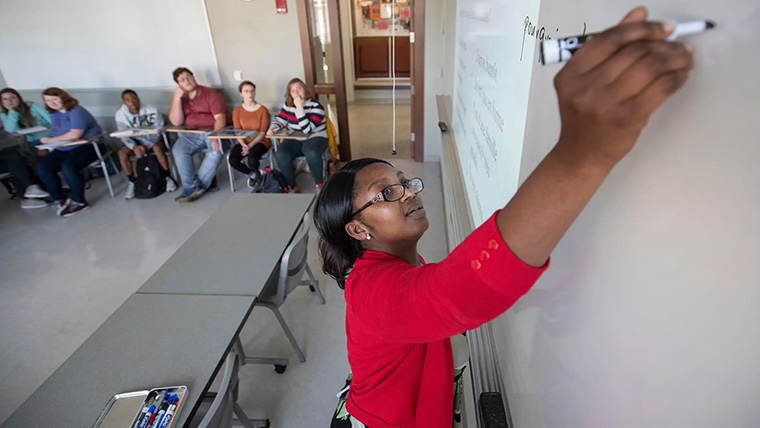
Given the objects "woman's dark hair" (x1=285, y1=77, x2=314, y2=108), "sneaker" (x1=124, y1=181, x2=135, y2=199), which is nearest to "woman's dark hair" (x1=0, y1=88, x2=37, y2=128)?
"sneaker" (x1=124, y1=181, x2=135, y2=199)

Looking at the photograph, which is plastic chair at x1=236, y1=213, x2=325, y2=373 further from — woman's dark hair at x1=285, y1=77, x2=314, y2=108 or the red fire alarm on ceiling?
the red fire alarm on ceiling

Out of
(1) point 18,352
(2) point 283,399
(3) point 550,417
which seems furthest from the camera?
(1) point 18,352

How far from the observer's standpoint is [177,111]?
4.59 metres

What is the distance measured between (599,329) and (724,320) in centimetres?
21

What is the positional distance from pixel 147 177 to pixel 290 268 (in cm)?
331

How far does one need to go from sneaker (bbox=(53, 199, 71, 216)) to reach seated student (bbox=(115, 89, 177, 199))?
549 mm

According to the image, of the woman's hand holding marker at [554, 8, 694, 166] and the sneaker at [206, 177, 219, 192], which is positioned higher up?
the woman's hand holding marker at [554, 8, 694, 166]

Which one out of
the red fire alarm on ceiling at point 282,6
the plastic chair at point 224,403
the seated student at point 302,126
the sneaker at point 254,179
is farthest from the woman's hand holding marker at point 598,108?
the red fire alarm on ceiling at point 282,6

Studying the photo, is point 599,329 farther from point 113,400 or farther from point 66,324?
point 66,324

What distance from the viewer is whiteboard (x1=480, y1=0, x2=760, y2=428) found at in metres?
0.29

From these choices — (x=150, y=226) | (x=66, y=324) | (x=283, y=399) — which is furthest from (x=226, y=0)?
(x=283, y=399)

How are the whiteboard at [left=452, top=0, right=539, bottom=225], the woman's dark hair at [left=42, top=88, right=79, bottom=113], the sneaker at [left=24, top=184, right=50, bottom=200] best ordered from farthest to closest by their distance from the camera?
the sneaker at [left=24, top=184, right=50, bottom=200] → the woman's dark hair at [left=42, top=88, right=79, bottom=113] → the whiteboard at [left=452, top=0, right=539, bottom=225]

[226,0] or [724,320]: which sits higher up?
Answer: [226,0]

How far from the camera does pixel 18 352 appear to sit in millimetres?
2443
